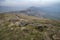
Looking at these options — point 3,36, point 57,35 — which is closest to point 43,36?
point 57,35

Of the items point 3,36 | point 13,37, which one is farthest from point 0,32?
point 13,37

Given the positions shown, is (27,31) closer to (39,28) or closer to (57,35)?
(39,28)

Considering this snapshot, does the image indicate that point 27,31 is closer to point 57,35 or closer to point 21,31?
point 21,31

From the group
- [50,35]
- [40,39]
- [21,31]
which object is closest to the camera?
[40,39]

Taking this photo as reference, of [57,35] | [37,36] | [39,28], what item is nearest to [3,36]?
[37,36]

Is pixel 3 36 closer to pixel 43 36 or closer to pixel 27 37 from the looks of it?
pixel 27 37

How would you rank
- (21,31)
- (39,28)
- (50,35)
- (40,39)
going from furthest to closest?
(39,28), (21,31), (50,35), (40,39)

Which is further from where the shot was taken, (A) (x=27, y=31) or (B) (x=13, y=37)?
(A) (x=27, y=31)

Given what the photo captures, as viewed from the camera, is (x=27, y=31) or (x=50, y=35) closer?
(x=50, y=35)

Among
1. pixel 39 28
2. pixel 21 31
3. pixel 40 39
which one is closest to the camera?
pixel 40 39
